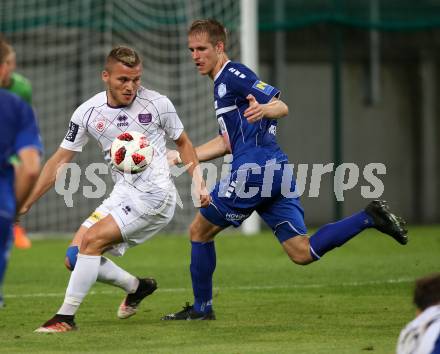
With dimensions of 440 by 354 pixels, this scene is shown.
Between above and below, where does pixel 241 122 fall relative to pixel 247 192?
above

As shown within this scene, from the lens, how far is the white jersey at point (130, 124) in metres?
7.89

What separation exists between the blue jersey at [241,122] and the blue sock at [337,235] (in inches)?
24.3

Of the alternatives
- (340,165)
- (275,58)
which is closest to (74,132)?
(340,165)

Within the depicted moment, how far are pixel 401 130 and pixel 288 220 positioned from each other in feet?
43.6

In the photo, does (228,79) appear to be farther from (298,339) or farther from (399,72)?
(399,72)

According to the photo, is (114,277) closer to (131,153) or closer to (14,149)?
(131,153)

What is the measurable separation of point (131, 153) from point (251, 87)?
959 mm

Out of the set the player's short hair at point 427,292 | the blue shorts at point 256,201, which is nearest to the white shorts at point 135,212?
the blue shorts at point 256,201

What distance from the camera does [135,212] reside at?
7746 millimetres

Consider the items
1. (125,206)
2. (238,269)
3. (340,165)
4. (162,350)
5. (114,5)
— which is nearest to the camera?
(162,350)

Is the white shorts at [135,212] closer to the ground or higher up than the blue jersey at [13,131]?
closer to the ground

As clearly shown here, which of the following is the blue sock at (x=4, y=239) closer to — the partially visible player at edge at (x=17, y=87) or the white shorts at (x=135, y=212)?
the partially visible player at edge at (x=17, y=87)

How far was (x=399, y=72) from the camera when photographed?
816 inches

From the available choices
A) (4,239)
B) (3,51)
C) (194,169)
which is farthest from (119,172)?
(3,51)
